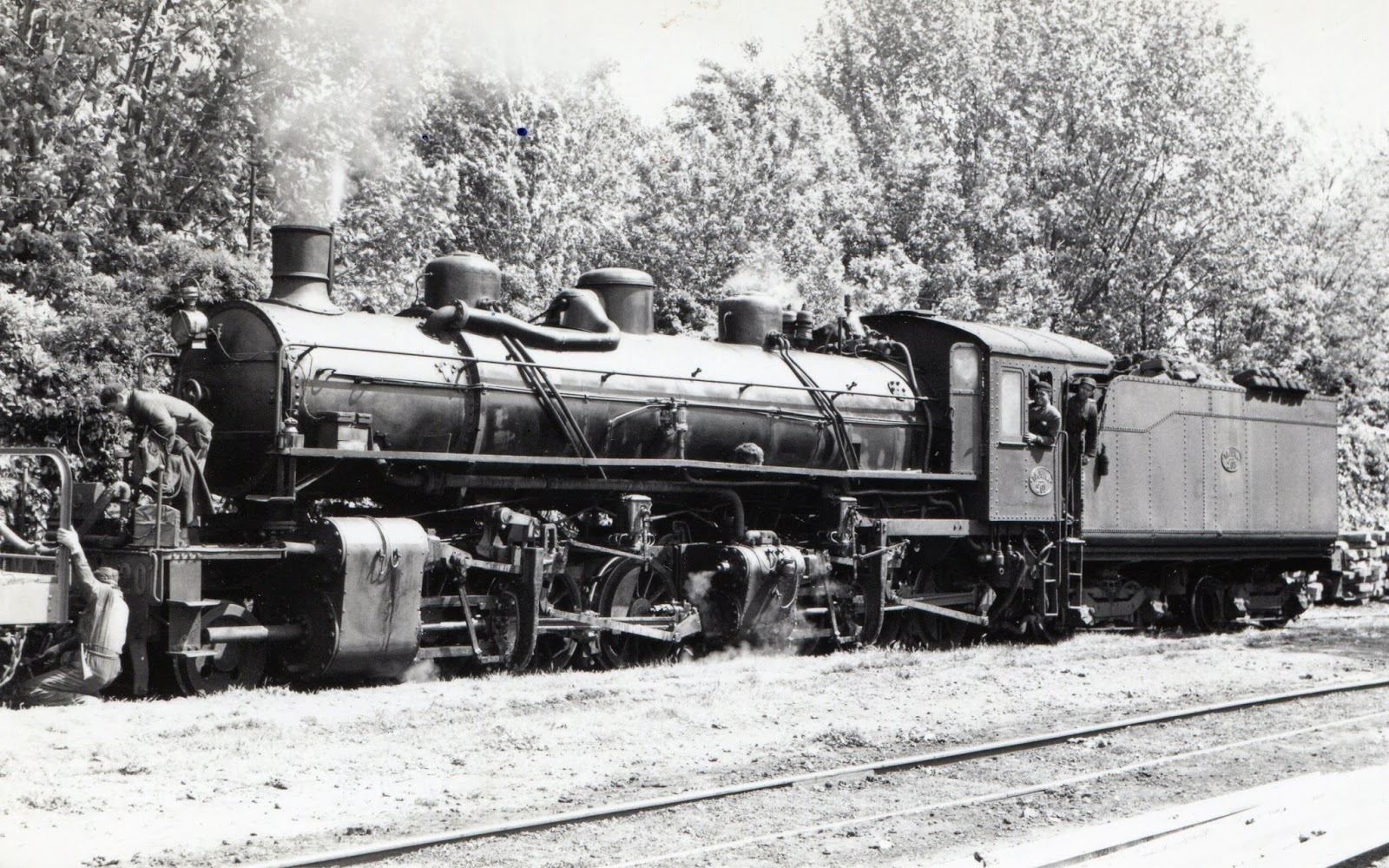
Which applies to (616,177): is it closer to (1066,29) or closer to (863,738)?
(1066,29)

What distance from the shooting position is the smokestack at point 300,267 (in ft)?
33.7

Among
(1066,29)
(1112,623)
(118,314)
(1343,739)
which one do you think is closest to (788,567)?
(1343,739)

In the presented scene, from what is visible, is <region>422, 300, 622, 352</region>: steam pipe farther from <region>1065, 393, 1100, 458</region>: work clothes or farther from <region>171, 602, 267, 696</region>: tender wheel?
<region>1065, 393, 1100, 458</region>: work clothes

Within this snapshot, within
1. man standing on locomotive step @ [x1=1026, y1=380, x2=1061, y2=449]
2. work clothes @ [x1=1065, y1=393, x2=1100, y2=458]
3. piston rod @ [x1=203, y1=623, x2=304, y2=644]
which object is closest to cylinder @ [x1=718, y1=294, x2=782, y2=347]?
man standing on locomotive step @ [x1=1026, y1=380, x2=1061, y2=449]

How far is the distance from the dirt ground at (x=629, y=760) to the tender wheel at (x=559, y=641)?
57 cm

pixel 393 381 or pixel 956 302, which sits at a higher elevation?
pixel 956 302

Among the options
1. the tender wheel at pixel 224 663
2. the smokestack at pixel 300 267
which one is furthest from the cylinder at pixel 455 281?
the tender wheel at pixel 224 663

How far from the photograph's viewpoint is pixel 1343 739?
8133mm

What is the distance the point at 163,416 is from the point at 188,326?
41.2 inches

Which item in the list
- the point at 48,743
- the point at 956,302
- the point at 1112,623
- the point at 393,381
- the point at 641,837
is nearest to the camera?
the point at 641,837

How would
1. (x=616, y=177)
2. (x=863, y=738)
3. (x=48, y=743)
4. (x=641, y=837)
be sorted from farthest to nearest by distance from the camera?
(x=616, y=177) → (x=863, y=738) → (x=48, y=743) → (x=641, y=837)

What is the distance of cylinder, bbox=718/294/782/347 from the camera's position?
13211mm

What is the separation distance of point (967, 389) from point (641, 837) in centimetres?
879

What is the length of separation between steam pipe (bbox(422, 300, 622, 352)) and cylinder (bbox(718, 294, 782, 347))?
224 centimetres
